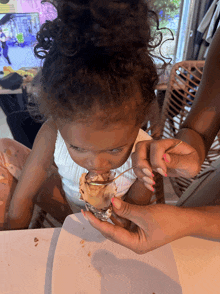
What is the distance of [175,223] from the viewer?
0.53 meters

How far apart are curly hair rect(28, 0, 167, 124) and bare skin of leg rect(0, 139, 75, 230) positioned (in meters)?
0.45

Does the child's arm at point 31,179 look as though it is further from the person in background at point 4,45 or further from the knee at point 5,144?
the person in background at point 4,45

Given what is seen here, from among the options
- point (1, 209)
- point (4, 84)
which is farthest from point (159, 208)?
point (4, 84)

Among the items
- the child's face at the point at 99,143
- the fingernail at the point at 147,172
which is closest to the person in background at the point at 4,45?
the child's face at the point at 99,143

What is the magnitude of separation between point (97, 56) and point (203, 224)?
20.2 inches

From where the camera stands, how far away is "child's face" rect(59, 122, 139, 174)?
1.70 feet

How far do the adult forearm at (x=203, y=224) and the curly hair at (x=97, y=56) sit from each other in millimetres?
328

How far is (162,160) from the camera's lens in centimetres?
49

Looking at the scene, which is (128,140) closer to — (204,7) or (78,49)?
(78,49)

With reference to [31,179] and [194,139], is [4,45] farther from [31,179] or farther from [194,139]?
[194,139]

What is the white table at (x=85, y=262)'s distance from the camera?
0.48m

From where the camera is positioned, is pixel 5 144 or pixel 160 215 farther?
pixel 5 144

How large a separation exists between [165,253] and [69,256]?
25cm

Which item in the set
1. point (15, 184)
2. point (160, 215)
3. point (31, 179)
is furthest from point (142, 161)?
point (15, 184)
